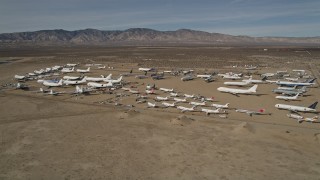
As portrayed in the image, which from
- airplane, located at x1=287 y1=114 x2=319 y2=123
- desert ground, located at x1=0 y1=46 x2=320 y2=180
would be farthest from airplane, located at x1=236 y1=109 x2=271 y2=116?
airplane, located at x1=287 y1=114 x2=319 y2=123

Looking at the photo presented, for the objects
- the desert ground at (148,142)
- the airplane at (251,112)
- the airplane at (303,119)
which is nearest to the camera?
the desert ground at (148,142)

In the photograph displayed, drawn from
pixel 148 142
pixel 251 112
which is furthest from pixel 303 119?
pixel 148 142

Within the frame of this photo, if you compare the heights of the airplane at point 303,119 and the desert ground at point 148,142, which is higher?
the airplane at point 303,119

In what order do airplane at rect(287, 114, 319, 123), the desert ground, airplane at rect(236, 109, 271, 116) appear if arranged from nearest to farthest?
the desert ground → airplane at rect(287, 114, 319, 123) → airplane at rect(236, 109, 271, 116)

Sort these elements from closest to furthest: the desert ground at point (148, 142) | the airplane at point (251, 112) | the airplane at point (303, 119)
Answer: the desert ground at point (148, 142), the airplane at point (303, 119), the airplane at point (251, 112)

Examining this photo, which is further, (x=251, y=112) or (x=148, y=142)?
(x=251, y=112)

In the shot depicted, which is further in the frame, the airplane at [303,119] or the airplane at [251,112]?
the airplane at [251,112]

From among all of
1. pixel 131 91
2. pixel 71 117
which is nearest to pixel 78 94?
pixel 131 91

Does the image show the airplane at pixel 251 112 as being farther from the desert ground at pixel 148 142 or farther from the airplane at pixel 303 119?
the airplane at pixel 303 119

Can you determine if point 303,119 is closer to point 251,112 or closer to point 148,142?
point 251,112

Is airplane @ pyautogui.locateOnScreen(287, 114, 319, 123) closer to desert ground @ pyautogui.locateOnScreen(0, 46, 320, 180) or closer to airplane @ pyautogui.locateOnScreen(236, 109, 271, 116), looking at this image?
desert ground @ pyautogui.locateOnScreen(0, 46, 320, 180)

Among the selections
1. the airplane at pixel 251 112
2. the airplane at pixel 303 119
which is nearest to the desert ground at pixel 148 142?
the airplane at pixel 251 112
